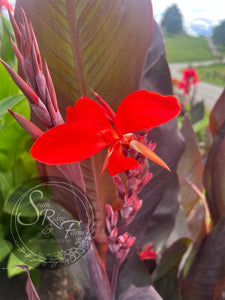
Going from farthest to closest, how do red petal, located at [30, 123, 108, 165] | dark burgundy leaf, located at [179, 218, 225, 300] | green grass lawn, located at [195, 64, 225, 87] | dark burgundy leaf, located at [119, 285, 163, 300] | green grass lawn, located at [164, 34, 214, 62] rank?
green grass lawn, located at [195, 64, 225, 87] → green grass lawn, located at [164, 34, 214, 62] → dark burgundy leaf, located at [179, 218, 225, 300] → dark burgundy leaf, located at [119, 285, 163, 300] → red petal, located at [30, 123, 108, 165]

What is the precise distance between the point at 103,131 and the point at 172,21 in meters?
0.35

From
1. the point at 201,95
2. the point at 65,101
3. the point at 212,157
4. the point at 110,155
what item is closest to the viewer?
the point at 110,155

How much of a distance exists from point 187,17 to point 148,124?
248 mm

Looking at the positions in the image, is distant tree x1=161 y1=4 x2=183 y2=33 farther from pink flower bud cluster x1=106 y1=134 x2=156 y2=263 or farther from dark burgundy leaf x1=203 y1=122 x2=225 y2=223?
pink flower bud cluster x1=106 y1=134 x2=156 y2=263

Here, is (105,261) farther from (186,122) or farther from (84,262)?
(186,122)

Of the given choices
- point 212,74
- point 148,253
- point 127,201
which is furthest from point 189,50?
point 127,201

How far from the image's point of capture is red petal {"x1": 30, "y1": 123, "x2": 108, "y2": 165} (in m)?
0.16

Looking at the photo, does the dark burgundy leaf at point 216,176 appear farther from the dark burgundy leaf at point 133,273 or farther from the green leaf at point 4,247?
the green leaf at point 4,247

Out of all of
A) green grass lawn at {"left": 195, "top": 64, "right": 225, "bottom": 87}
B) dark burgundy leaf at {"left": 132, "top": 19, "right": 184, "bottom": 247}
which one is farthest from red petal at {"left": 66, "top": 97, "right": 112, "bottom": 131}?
green grass lawn at {"left": 195, "top": 64, "right": 225, "bottom": 87}

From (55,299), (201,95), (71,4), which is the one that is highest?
(71,4)

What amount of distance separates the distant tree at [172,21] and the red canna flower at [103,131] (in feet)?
1.04

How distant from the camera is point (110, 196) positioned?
0.32 metres

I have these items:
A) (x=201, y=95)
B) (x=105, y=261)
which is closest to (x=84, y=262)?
(x=105, y=261)

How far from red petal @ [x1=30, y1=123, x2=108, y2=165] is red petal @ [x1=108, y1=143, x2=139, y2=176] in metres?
0.01
